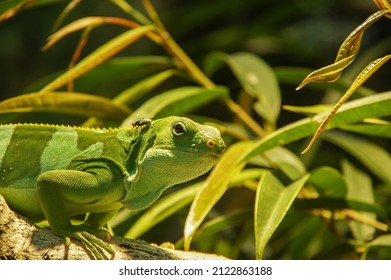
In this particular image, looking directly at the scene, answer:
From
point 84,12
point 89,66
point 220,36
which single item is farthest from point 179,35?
point 89,66

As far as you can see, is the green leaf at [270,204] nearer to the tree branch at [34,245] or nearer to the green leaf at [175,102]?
the tree branch at [34,245]

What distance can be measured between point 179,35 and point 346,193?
1.49 m

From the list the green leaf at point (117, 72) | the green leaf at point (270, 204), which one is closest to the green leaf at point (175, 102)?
the green leaf at point (117, 72)

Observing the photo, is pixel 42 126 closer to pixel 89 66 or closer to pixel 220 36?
pixel 89 66

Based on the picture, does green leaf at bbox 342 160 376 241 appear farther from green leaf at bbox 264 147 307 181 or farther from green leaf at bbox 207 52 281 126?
green leaf at bbox 207 52 281 126

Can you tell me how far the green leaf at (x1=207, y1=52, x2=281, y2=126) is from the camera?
6.59ft

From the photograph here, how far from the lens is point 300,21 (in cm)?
333

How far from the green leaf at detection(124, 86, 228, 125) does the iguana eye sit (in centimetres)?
27

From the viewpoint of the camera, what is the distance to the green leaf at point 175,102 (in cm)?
171

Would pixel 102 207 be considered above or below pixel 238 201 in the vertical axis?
below

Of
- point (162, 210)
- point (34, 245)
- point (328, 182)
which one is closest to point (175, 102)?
point (162, 210)

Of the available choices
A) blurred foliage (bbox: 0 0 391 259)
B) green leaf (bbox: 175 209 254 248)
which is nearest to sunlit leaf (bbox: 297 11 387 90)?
blurred foliage (bbox: 0 0 391 259)

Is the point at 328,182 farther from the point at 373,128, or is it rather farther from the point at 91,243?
the point at 91,243

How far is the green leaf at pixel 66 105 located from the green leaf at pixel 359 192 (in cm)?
81
